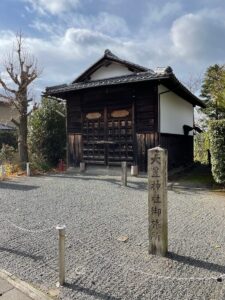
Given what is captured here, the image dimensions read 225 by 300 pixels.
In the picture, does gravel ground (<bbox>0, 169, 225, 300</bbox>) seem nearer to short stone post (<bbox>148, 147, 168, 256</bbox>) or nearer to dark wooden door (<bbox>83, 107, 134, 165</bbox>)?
short stone post (<bbox>148, 147, 168, 256</bbox>)

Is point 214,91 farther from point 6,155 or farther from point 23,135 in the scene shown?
point 6,155

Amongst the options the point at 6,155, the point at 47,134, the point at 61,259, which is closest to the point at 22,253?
the point at 61,259

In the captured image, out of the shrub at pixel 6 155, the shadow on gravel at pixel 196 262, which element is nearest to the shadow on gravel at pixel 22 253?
the shadow on gravel at pixel 196 262

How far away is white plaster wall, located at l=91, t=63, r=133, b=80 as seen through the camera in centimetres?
1422

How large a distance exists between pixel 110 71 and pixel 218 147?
7267mm

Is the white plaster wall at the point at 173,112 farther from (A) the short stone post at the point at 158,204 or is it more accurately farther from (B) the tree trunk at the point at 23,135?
(A) the short stone post at the point at 158,204

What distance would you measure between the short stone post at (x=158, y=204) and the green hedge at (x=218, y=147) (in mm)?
5305

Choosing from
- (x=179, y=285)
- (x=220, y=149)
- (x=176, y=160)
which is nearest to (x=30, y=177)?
(x=176, y=160)

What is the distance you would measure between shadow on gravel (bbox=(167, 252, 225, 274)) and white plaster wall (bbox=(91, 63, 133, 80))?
34.9ft

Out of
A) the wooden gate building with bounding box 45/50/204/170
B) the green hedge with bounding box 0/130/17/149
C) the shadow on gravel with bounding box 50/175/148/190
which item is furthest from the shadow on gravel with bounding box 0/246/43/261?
the green hedge with bounding box 0/130/17/149

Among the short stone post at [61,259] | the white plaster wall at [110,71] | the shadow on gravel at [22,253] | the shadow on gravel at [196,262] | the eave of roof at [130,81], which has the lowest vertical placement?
the shadow on gravel at [196,262]

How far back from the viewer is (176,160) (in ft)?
49.3

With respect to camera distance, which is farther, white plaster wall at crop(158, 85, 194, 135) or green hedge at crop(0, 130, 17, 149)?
green hedge at crop(0, 130, 17, 149)

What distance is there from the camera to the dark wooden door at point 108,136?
13.3m
